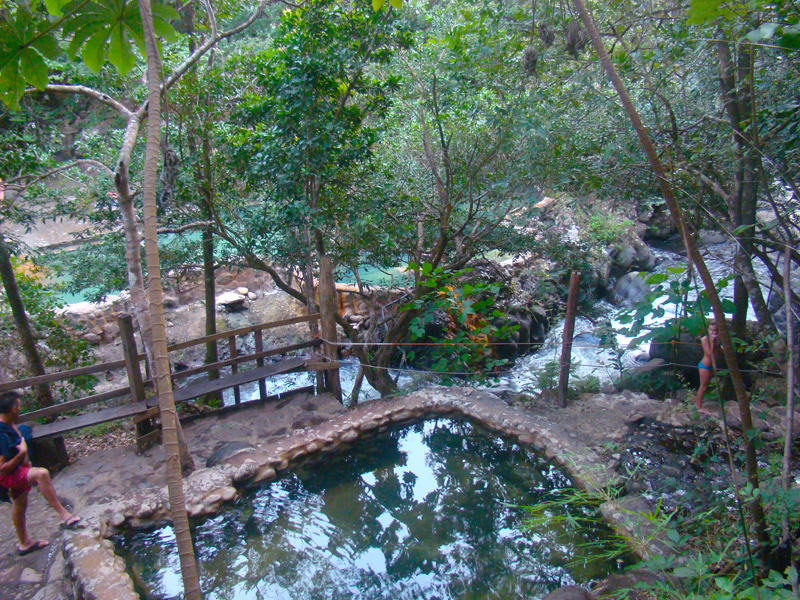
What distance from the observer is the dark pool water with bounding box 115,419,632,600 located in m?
3.15

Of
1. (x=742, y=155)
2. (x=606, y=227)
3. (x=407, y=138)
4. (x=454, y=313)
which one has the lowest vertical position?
(x=454, y=313)

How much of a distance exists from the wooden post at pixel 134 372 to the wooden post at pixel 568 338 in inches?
163

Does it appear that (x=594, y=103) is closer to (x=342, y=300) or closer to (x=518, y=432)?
(x=518, y=432)

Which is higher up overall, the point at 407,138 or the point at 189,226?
the point at 407,138

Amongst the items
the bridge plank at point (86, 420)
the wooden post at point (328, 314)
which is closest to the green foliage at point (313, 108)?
the wooden post at point (328, 314)

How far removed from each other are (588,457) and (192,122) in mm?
5154

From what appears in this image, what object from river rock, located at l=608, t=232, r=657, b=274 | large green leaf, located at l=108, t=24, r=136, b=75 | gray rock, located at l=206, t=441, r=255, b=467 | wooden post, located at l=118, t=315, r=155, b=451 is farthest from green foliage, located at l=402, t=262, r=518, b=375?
river rock, located at l=608, t=232, r=657, b=274

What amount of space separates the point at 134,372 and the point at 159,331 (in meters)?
3.78

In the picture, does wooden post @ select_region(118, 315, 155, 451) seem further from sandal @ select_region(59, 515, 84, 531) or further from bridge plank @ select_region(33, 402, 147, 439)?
sandal @ select_region(59, 515, 84, 531)

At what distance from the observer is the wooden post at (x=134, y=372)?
456cm

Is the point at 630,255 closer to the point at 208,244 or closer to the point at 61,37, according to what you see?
the point at 208,244

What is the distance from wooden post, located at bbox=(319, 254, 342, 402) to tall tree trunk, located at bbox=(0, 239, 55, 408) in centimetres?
315

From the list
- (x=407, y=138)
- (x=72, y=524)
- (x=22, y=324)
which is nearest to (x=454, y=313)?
(x=407, y=138)

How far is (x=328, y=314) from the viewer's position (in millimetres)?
5617
